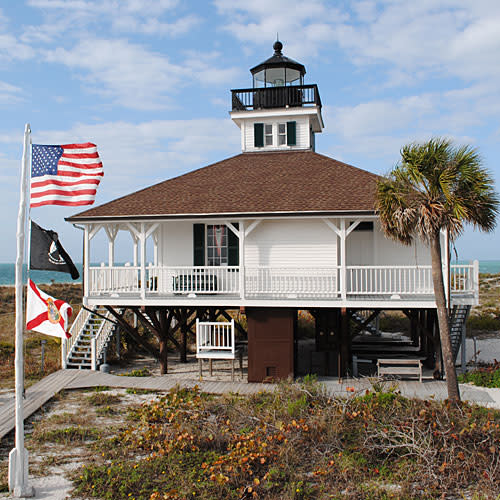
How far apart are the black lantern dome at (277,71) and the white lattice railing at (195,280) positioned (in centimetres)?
936

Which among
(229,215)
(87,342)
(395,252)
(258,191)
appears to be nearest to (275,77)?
(258,191)

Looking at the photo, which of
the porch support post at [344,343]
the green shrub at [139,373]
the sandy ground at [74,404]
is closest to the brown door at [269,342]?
the sandy ground at [74,404]

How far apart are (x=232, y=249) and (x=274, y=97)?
7381 millimetres

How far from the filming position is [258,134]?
2123cm

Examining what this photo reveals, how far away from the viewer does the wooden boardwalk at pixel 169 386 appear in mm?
13672

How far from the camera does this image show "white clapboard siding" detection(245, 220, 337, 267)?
16156 millimetres

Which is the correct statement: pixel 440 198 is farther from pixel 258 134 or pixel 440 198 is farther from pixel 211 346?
pixel 258 134

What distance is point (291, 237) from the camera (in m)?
16.4

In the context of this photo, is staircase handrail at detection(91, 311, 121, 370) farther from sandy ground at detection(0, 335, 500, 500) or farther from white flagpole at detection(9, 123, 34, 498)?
white flagpole at detection(9, 123, 34, 498)

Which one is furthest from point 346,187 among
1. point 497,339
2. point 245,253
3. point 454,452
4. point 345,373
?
point 497,339

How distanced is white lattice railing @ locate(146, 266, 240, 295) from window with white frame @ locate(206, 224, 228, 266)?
0.51 metres

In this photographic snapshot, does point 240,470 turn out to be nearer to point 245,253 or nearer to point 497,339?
point 245,253

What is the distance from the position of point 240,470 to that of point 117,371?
32.3 ft

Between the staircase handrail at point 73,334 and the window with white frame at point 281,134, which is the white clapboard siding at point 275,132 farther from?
the staircase handrail at point 73,334
